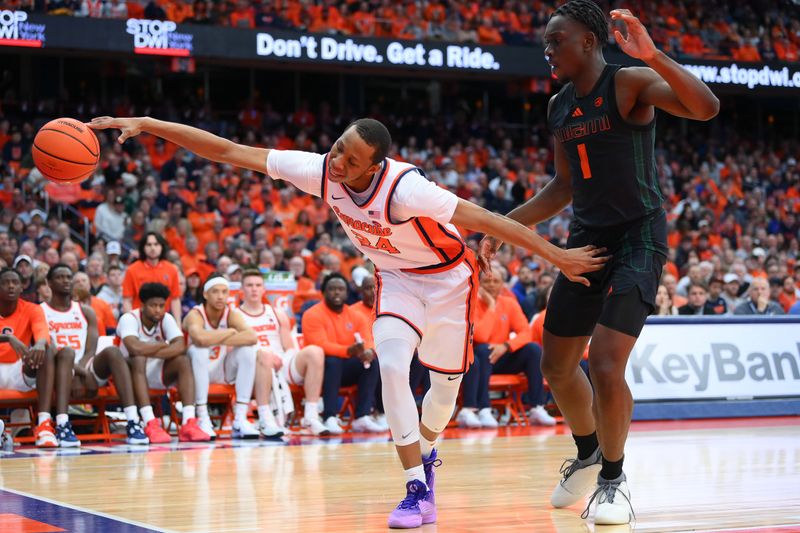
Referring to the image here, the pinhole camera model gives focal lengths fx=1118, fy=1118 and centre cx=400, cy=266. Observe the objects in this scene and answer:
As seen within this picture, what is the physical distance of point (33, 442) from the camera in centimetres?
996

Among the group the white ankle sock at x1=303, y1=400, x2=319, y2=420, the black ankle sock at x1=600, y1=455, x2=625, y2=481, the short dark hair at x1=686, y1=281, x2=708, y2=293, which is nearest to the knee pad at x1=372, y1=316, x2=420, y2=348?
the black ankle sock at x1=600, y1=455, x2=625, y2=481

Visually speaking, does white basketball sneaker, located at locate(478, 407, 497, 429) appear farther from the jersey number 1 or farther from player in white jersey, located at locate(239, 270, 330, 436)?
the jersey number 1

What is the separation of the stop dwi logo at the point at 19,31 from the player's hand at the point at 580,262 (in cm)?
1547

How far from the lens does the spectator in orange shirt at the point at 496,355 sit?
37.6 ft

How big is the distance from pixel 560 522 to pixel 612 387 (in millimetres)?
720

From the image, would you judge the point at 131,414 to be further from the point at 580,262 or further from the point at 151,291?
the point at 580,262

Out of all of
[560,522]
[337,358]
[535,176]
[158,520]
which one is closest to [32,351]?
[337,358]

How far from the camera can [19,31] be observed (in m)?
18.8

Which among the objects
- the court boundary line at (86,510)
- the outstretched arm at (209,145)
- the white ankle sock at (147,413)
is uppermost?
the outstretched arm at (209,145)

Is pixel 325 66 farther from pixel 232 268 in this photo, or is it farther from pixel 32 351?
pixel 32 351

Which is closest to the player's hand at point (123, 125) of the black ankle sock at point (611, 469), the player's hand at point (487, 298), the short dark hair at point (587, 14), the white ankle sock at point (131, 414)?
the short dark hair at point (587, 14)

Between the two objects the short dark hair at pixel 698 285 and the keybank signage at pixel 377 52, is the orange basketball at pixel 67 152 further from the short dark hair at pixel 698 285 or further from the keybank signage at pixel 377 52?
the keybank signage at pixel 377 52

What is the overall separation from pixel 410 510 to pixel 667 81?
2.27m

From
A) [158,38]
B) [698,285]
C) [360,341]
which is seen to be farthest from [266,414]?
[158,38]
